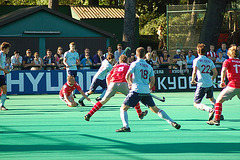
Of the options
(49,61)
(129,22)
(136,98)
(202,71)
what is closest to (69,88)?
(202,71)

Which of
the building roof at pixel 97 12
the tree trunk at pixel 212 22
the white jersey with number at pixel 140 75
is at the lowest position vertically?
the white jersey with number at pixel 140 75

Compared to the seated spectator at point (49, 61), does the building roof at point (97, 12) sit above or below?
above

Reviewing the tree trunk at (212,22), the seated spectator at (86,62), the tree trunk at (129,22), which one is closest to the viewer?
the seated spectator at (86,62)

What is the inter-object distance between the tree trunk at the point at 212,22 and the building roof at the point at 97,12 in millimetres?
10179

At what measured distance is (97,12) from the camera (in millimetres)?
37062

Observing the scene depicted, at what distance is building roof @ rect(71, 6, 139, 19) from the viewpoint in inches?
1426

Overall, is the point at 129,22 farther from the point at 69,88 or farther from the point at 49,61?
the point at 69,88

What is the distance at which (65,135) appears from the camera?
9258 mm

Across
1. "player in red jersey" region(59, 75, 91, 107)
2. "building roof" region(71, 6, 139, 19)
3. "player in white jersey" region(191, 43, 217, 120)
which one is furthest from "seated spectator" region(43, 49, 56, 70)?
"building roof" region(71, 6, 139, 19)

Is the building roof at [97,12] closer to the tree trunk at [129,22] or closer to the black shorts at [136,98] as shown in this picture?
the tree trunk at [129,22]

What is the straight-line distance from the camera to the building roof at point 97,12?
1426 inches

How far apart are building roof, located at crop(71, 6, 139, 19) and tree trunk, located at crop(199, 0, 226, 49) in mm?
10179

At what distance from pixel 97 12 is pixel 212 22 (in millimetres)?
12103

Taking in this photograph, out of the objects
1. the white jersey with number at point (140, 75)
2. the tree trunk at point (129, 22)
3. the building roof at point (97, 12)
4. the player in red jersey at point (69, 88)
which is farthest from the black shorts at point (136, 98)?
the building roof at point (97, 12)
